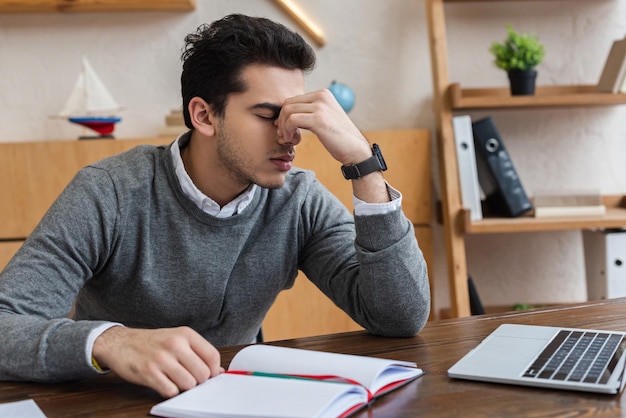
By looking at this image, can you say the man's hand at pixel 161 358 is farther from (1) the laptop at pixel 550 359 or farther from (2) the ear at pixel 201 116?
(2) the ear at pixel 201 116

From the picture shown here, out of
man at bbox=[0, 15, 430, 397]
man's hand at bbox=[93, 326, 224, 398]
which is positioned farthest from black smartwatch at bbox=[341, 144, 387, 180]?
man's hand at bbox=[93, 326, 224, 398]

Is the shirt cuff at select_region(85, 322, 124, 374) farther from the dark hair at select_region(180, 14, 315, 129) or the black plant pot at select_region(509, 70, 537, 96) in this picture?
the black plant pot at select_region(509, 70, 537, 96)

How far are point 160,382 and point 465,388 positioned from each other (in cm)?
38

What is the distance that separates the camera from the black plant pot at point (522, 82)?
2.65m

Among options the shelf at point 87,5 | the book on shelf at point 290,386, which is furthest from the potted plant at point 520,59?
the book on shelf at point 290,386

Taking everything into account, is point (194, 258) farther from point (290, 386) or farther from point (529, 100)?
point (529, 100)

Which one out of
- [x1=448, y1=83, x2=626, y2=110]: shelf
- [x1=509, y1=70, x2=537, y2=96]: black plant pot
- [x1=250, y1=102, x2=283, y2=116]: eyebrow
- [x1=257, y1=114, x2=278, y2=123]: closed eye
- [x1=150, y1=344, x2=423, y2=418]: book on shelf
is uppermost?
[x1=509, y1=70, x2=537, y2=96]: black plant pot

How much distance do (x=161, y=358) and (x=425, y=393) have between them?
1.09 ft

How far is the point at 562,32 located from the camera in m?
2.91

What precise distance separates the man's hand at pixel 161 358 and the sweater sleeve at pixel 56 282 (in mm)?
42

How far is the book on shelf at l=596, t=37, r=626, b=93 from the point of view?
2674 mm

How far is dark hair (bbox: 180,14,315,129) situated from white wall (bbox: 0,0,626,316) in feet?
4.34

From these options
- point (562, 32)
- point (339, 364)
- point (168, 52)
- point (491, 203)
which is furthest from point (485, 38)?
point (339, 364)

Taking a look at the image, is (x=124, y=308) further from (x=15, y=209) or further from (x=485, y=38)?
(x=485, y=38)
